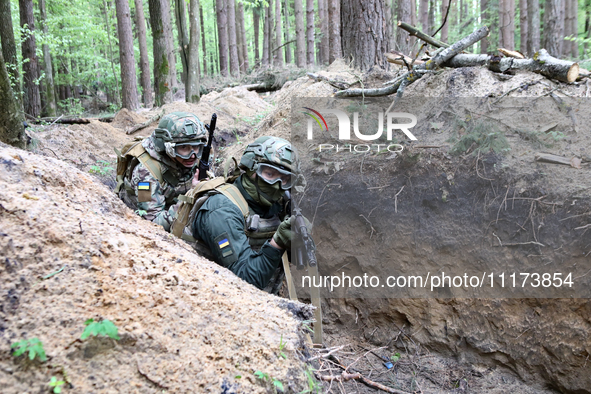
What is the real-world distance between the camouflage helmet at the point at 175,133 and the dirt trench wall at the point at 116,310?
2.74 m

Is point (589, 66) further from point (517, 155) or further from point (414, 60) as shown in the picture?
point (517, 155)

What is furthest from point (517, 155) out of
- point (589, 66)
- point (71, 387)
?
point (589, 66)

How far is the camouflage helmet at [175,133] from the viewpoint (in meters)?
4.88

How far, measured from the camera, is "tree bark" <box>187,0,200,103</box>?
9141 millimetres

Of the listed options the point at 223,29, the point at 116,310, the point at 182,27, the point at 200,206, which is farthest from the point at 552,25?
the point at 116,310

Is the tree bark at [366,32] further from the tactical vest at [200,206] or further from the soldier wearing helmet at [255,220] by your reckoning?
the tactical vest at [200,206]

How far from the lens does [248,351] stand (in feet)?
5.51

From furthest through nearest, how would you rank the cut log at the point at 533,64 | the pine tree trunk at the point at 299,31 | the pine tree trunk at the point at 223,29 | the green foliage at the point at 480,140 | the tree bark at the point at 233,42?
1. the tree bark at the point at 233,42
2. the pine tree trunk at the point at 299,31
3. the pine tree trunk at the point at 223,29
4. the cut log at the point at 533,64
5. the green foliage at the point at 480,140

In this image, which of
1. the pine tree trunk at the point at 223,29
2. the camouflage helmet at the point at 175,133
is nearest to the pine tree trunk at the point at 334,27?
the pine tree trunk at the point at 223,29

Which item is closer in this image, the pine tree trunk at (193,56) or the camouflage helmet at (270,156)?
the camouflage helmet at (270,156)

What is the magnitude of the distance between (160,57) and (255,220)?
687 cm

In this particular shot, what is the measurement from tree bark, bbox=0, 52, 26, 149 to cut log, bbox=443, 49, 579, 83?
5.44 m

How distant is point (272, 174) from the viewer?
3564 millimetres

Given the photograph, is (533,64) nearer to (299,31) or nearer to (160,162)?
(160,162)
